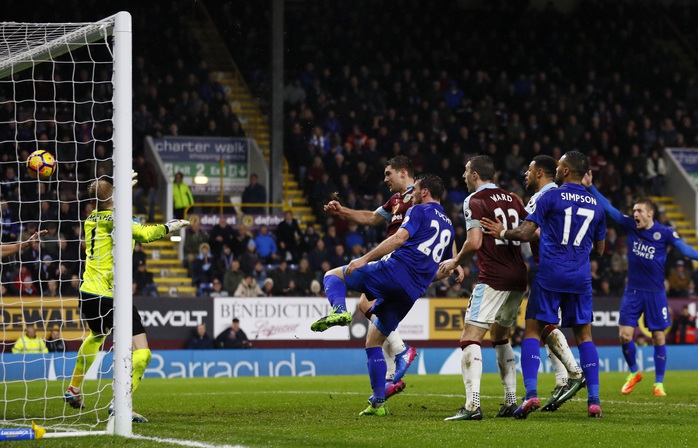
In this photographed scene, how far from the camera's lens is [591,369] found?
30.5 ft

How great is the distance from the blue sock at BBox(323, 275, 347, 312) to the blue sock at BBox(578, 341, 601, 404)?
84.0 inches

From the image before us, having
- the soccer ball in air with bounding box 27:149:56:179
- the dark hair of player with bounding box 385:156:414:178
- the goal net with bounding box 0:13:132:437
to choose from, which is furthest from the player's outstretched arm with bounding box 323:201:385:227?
the soccer ball in air with bounding box 27:149:56:179

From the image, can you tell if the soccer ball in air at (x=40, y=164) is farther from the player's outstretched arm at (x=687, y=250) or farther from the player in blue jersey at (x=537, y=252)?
the player's outstretched arm at (x=687, y=250)

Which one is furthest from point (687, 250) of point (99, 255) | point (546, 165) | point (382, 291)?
point (99, 255)

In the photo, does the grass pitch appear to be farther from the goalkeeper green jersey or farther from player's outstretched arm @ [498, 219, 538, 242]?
player's outstretched arm @ [498, 219, 538, 242]

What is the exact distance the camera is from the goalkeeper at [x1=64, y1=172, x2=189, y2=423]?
949cm

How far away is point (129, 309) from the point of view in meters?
7.69

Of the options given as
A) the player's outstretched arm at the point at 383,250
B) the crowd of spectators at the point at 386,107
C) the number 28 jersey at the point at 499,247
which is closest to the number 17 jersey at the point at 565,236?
the number 28 jersey at the point at 499,247

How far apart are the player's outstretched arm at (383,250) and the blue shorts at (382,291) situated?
35 cm

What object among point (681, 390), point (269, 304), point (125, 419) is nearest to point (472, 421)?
point (125, 419)

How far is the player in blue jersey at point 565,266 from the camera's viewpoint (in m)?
9.15

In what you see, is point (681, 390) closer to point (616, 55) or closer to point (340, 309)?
point (340, 309)

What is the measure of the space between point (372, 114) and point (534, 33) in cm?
702

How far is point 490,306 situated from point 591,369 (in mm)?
1038
